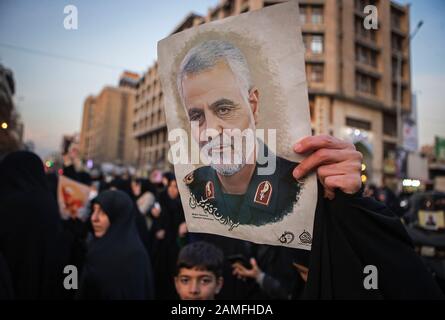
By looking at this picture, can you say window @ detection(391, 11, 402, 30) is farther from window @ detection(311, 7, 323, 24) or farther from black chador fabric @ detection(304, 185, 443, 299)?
window @ detection(311, 7, 323, 24)

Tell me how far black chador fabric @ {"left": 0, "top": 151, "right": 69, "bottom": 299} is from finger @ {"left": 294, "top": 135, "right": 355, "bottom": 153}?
6.90 ft

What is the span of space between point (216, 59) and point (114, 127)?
63.3m

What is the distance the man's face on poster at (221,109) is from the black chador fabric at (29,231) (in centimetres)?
182

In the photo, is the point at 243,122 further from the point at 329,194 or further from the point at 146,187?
the point at 146,187

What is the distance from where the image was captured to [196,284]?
1.94 metres

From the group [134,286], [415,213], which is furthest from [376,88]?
[134,286]

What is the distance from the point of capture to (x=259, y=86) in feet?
2.66

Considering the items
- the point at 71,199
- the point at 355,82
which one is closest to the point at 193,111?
the point at 71,199

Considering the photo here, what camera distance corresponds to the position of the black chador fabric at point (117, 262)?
2053 mm

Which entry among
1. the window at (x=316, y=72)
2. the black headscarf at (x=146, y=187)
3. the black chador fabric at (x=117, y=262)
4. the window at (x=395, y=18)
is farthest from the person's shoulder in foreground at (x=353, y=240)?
the window at (x=316, y=72)

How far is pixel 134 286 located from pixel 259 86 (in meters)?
1.88

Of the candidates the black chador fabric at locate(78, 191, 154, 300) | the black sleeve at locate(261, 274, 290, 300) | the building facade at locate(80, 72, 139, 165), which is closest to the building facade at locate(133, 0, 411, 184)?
the black sleeve at locate(261, 274, 290, 300)

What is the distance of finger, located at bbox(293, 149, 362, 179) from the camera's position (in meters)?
0.74

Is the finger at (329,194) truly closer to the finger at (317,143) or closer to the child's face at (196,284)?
the finger at (317,143)
